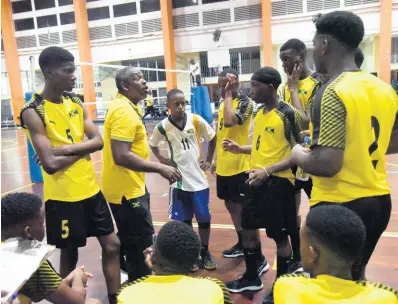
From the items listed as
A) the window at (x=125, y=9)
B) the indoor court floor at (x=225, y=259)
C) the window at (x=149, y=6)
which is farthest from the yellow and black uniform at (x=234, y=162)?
the window at (x=125, y=9)

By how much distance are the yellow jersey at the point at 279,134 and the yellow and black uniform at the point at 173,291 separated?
123 cm

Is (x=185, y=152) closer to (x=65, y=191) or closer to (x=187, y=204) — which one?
(x=187, y=204)

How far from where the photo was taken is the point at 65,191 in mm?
2352

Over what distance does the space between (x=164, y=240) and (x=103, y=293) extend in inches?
64.6

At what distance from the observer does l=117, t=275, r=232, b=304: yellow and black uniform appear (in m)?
1.40

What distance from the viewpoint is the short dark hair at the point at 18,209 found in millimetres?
1592

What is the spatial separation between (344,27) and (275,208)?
1263 mm

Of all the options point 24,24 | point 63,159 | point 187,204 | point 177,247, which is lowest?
point 187,204

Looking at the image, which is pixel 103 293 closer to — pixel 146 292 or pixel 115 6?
pixel 146 292

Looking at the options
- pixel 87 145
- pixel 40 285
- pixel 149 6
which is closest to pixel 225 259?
pixel 87 145

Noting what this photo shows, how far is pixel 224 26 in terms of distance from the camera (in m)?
18.9

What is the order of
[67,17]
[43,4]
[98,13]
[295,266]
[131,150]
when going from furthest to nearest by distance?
[43,4] → [67,17] → [98,13] → [295,266] → [131,150]

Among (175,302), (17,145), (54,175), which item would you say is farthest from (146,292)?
(17,145)

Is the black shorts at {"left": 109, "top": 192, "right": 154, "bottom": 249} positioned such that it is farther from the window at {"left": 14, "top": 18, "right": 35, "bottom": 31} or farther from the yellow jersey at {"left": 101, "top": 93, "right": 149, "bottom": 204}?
the window at {"left": 14, "top": 18, "right": 35, "bottom": 31}
